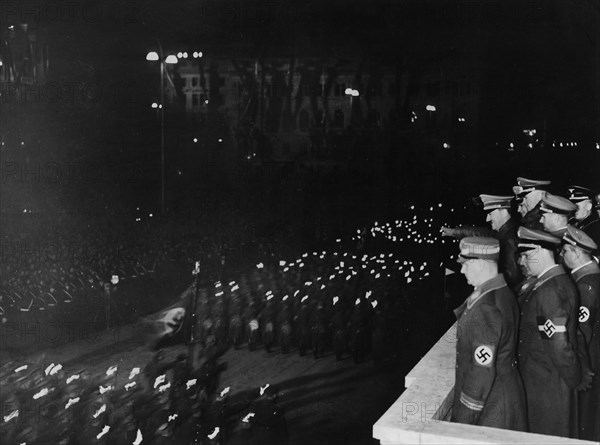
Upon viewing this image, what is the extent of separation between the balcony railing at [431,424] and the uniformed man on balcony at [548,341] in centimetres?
41

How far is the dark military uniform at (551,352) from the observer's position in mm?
3352

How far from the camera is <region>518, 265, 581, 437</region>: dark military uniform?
11.0ft

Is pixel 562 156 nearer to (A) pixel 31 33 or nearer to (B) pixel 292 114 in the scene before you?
(B) pixel 292 114

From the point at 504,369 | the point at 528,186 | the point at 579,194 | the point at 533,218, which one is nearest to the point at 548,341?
the point at 504,369

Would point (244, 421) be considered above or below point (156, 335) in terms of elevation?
above

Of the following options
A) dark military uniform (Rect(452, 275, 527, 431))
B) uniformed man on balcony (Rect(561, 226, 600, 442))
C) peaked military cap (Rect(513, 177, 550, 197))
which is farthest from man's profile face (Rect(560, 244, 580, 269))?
peaked military cap (Rect(513, 177, 550, 197))

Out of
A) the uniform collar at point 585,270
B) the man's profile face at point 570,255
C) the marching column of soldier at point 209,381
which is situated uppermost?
the man's profile face at point 570,255

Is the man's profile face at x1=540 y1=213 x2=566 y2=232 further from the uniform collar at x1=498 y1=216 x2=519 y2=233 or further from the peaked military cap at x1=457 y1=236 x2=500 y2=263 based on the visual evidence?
the peaked military cap at x1=457 y1=236 x2=500 y2=263

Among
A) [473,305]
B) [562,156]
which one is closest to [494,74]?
[562,156]

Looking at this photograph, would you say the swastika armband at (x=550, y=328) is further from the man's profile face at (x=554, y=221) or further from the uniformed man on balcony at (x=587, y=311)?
the man's profile face at (x=554, y=221)

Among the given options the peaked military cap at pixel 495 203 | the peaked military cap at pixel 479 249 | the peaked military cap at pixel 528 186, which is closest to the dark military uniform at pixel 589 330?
the peaked military cap at pixel 479 249

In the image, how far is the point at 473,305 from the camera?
10.5 ft

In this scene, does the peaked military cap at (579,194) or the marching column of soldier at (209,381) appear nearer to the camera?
the peaked military cap at (579,194)

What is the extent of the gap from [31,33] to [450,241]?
12317 mm
